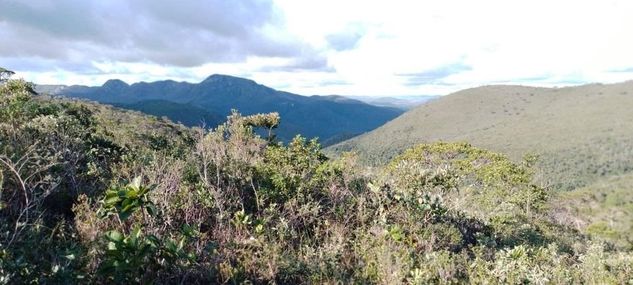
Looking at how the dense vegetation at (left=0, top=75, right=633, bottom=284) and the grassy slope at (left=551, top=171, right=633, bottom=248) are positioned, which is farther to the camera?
the grassy slope at (left=551, top=171, right=633, bottom=248)

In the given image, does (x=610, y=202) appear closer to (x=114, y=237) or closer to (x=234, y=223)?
(x=234, y=223)

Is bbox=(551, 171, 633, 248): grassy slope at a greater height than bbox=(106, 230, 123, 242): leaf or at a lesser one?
lesser

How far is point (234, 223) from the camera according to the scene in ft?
16.3

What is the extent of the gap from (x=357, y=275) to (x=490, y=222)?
4037 millimetres

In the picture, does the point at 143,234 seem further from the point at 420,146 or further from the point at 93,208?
the point at 420,146

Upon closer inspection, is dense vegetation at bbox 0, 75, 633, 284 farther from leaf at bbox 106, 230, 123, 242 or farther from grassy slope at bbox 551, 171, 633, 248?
grassy slope at bbox 551, 171, 633, 248

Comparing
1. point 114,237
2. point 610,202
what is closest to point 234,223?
point 114,237

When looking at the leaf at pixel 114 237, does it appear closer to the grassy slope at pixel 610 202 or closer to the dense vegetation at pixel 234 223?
the dense vegetation at pixel 234 223

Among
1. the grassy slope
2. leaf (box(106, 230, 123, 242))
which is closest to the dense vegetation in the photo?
leaf (box(106, 230, 123, 242))

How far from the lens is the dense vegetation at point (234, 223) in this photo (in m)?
3.69

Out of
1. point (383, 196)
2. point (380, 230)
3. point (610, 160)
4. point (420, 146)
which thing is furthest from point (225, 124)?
point (610, 160)

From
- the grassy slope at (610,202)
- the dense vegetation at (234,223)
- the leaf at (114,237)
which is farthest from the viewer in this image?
the grassy slope at (610,202)

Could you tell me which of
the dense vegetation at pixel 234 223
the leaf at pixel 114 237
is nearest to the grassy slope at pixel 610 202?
the dense vegetation at pixel 234 223

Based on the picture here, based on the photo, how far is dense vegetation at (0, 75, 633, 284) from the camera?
12.1 feet
